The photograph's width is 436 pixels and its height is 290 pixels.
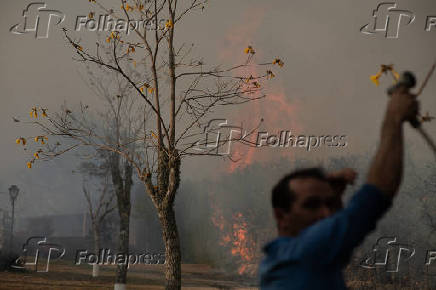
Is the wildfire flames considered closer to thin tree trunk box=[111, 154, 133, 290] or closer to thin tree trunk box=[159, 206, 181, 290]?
thin tree trunk box=[111, 154, 133, 290]

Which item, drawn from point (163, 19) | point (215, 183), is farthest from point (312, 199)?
point (215, 183)

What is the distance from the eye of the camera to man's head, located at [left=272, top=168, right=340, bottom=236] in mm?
1504

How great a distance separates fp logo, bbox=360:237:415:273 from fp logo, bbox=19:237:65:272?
13275 mm

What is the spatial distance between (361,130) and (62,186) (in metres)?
19.6

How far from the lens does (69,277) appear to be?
19969mm

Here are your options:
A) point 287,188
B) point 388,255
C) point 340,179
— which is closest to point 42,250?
point 388,255

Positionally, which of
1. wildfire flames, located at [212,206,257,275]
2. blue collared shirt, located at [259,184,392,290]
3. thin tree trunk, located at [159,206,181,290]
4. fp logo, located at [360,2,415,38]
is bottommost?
wildfire flames, located at [212,206,257,275]

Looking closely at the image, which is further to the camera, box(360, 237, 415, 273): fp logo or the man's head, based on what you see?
box(360, 237, 415, 273): fp logo

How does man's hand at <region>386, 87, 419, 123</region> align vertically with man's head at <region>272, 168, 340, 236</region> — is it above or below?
above

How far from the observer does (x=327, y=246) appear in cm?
131

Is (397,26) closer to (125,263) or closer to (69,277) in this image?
(125,263)

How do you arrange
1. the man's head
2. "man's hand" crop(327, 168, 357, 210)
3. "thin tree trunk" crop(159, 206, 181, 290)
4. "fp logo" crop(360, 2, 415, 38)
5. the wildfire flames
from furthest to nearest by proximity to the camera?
1. "fp logo" crop(360, 2, 415, 38)
2. the wildfire flames
3. "thin tree trunk" crop(159, 206, 181, 290)
4. "man's hand" crop(327, 168, 357, 210)
5. the man's head

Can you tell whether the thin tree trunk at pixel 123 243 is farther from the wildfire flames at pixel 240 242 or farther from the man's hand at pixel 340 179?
the man's hand at pixel 340 179

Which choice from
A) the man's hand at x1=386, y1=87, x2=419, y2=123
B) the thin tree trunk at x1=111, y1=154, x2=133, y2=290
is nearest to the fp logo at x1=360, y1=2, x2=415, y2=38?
the thin tree trunk at x1=111, y1=154, x2=133, y2=290
